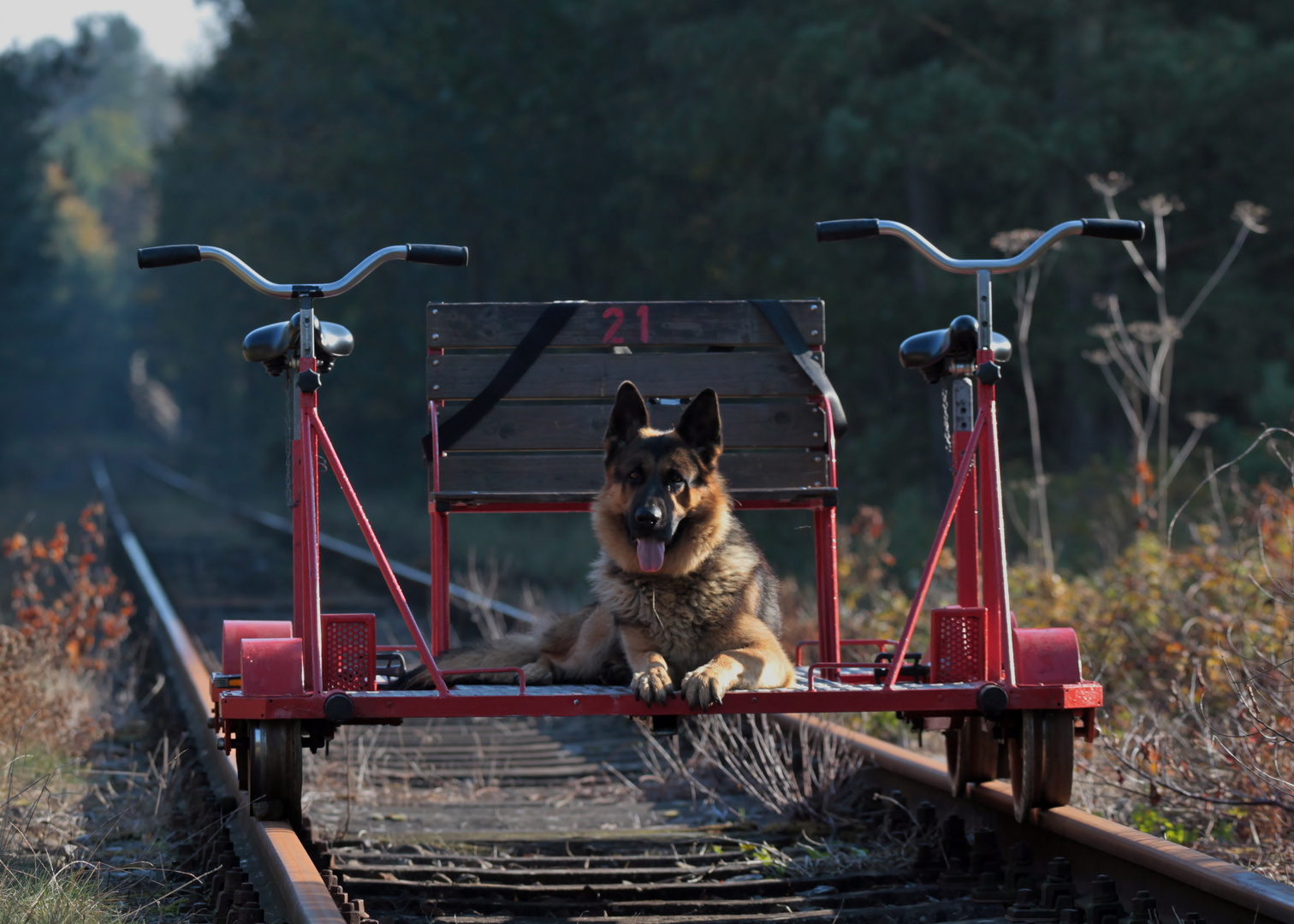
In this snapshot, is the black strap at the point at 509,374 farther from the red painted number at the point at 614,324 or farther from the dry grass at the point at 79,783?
the dry grass at the point at 79,783

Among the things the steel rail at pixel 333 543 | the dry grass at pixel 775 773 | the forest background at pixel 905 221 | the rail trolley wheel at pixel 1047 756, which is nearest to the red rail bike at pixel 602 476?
the rail trolley wheel at pixel 1047 756

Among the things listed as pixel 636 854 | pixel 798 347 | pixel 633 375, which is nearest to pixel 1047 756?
pixel 636 854

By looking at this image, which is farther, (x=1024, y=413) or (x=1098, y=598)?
(x=1024, y=413)

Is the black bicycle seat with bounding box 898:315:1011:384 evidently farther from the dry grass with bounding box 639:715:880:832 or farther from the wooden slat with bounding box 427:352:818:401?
the dry grass with bounding box 639:715:880:832

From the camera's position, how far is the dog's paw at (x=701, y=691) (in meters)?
5.06

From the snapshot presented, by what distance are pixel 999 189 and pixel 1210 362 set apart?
151 inches

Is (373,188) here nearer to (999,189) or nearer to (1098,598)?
(999,189)

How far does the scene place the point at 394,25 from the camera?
31.7m

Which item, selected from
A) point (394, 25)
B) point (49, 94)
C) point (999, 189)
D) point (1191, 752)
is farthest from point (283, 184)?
point (1191, 752)

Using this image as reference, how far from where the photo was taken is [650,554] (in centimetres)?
562

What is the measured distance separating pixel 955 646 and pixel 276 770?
2561 mm

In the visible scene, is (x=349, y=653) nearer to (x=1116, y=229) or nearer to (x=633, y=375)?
(x=633, y=375)

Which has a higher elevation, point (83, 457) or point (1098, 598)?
point (83, 457)

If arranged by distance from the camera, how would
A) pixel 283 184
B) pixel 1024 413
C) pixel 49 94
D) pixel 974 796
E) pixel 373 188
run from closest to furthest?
pixel 974 796 < pixel 1024 413 < pixel 373 188 < pixel 283 184 < pixel 49 94
